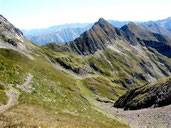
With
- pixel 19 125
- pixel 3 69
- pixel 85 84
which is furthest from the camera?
pixel 85 84

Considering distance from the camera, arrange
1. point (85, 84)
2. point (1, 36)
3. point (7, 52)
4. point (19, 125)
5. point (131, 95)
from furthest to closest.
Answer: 1. point (1, 36)
2. point (85, 84)
3. point (7, 52)
4. point (131, 95)
5. point (19, 125)

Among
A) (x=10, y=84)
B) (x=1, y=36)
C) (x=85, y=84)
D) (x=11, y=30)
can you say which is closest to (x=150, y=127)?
(x=10, y=84)

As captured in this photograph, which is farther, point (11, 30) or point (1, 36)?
point (11, 30)

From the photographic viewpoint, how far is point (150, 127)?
40.2m

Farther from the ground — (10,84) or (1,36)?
(1,36)

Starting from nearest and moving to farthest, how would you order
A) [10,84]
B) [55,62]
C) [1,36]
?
[10,84] < [1,36] < [55,62]

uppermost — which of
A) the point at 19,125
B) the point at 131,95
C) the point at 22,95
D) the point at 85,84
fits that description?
the point at 19,125

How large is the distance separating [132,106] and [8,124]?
60338 millimetres

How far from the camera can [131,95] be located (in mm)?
81500

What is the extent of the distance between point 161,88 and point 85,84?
84.2 metres

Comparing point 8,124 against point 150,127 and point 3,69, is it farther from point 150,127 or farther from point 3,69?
point 150,127

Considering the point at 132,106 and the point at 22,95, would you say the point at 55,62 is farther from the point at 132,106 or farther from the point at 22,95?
the point at 22,95

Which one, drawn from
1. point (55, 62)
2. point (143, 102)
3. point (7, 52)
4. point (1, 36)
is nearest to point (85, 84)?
point (55, 62)

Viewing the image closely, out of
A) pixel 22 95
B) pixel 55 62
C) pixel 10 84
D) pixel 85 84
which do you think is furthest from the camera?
pixel 55 62
